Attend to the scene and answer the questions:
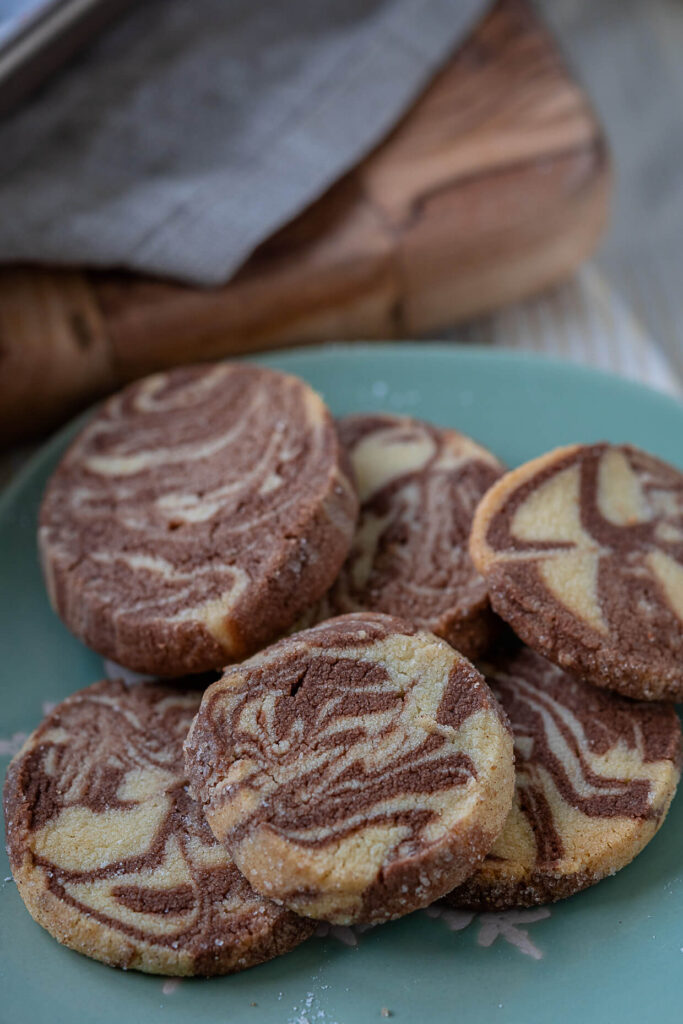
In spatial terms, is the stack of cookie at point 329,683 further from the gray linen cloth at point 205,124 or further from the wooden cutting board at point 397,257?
the gray linen cloth at point 205,124

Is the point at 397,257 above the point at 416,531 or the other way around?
above

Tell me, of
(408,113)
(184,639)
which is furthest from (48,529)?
(408,113)

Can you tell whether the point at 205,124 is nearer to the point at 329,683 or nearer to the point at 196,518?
the point at 196,518

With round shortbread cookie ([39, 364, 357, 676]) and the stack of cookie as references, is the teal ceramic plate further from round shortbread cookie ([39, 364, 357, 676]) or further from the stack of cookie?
round shortbread cookie ([39, 364, 357, 676])

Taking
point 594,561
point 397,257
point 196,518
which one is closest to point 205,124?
point 397,257

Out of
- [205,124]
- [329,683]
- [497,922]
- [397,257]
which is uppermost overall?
[205,124]
